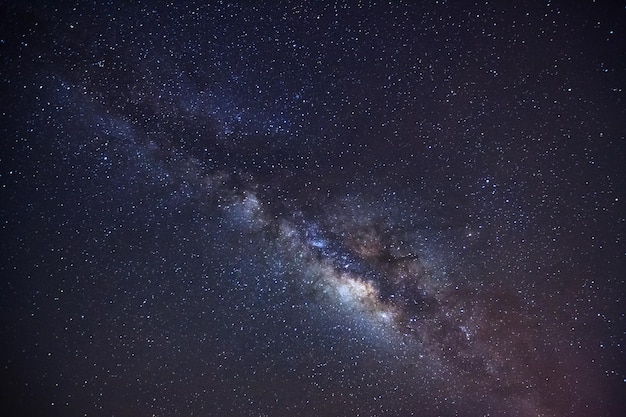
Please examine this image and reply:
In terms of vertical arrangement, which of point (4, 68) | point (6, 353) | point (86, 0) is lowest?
point (6, 353)

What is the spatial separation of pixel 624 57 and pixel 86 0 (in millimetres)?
4164

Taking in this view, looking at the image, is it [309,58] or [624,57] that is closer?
[624,57]

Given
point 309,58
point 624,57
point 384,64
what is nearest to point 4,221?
point 309,58

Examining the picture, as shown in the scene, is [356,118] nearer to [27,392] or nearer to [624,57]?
[624,57]

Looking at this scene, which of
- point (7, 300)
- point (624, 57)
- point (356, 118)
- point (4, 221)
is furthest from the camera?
point (7, 300)

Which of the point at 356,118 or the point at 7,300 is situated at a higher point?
the point at 356,118

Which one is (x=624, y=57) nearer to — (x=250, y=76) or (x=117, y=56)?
(x=250, y=76)

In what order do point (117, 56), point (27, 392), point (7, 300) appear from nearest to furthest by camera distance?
1. point (117, 56)
2. point (7, 300)
3. point (27, 392)

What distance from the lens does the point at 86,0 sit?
251 centimetres

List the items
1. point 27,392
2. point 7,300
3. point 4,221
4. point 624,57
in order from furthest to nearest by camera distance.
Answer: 1. point 27,392
2. point 7,300
3. point 4,221
4. point 624,57

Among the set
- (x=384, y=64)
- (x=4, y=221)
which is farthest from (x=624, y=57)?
(x=4, y=221)

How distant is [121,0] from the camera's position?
251 cm

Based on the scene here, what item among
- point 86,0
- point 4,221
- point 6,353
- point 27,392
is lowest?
point 27,392

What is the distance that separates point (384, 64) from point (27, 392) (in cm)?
505
